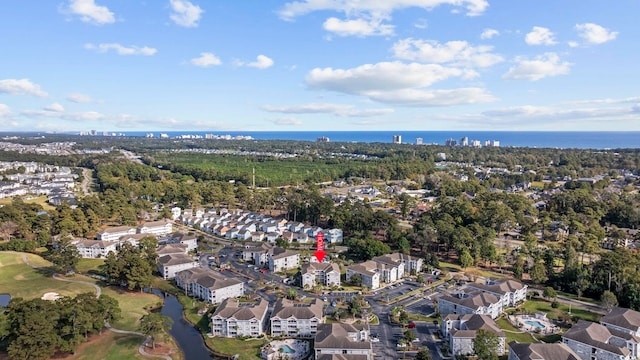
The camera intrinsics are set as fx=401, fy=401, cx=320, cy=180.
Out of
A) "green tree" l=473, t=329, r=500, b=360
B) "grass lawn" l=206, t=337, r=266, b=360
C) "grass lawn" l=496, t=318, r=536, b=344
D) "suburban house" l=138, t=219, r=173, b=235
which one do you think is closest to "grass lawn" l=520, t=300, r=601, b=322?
"grass lawn" l=496, t=318, r=536, b=344

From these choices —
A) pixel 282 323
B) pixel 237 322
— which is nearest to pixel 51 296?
pixel 237 322

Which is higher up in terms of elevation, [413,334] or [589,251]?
[589,251]

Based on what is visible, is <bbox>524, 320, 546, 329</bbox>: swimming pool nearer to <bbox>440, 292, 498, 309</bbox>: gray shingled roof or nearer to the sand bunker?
<bbox>440, 292, 498, 309</bbox>: gray shingled roof

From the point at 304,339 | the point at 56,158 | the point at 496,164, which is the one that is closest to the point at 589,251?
the point at 304,339

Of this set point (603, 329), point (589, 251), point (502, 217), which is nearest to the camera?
point (603, 329)

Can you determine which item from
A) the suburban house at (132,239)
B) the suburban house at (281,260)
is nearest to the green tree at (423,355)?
the suburban house at (281,260)

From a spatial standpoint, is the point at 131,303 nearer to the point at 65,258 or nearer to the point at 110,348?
the point at 110,348

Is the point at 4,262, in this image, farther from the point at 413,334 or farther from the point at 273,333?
the point at 413,334
